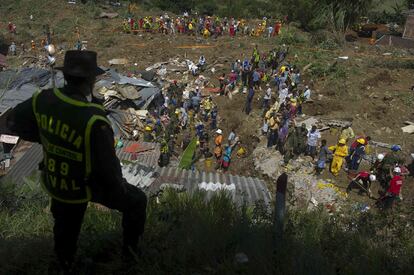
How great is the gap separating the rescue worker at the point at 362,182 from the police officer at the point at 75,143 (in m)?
9.70

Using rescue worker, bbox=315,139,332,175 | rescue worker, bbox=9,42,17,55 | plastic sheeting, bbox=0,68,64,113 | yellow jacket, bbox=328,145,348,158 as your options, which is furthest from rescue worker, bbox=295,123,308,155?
rescue worker, bbox=9,42,17,55

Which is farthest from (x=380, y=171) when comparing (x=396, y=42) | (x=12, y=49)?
(x=12, y=49)

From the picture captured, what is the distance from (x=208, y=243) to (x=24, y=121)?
151 cm

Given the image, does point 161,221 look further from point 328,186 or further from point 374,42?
point 374,42

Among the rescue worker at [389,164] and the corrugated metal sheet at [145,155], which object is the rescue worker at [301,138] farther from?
the corrugated metal sheet at [145,155]

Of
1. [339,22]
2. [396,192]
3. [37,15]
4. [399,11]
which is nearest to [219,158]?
[396,192]

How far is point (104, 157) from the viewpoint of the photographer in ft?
7.56

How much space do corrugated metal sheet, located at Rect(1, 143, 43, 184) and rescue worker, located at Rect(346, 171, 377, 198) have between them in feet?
27.2

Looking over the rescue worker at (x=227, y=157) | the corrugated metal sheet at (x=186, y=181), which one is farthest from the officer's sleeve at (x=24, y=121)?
the rescue worker at (x=227, y=157)

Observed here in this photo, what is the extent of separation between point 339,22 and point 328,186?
16.3 m

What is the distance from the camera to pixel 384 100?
53.7 feet

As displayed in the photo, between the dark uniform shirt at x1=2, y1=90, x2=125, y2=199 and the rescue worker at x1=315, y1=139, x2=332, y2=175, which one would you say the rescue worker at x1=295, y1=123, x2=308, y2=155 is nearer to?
the rescue worker at x1=315, y1=139, x2=332, y2=175

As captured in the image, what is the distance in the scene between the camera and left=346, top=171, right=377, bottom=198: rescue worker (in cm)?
1112

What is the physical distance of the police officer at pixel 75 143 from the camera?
2.31m
